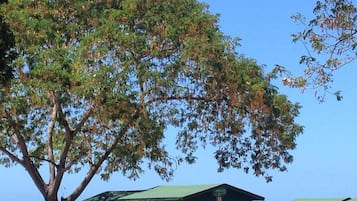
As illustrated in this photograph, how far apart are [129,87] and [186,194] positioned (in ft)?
21.8

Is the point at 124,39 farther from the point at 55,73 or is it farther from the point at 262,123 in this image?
the point at 262,123

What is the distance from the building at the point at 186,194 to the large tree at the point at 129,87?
3.43ft

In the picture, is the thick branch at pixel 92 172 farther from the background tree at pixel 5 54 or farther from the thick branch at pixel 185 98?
the background tree at pixel 5 54

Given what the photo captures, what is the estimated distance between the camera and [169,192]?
30984mm

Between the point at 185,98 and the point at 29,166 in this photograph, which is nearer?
the point at 185,98

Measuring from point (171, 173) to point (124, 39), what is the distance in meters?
7.20

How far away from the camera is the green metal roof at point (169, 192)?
98.1ft

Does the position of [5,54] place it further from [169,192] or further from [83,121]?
[169,192]

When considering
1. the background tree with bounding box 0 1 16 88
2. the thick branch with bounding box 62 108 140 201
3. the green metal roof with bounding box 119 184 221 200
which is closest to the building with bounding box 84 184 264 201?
the green metal roof with bounding box 119 184 221 200

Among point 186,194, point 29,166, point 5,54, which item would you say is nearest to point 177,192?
point 186,194

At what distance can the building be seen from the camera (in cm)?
2998

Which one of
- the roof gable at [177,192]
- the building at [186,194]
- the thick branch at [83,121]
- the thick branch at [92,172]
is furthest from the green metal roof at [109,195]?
the thick branch at [83,121]

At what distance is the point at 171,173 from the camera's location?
29922mm

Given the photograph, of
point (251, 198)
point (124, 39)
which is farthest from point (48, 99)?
point (251, 198)
